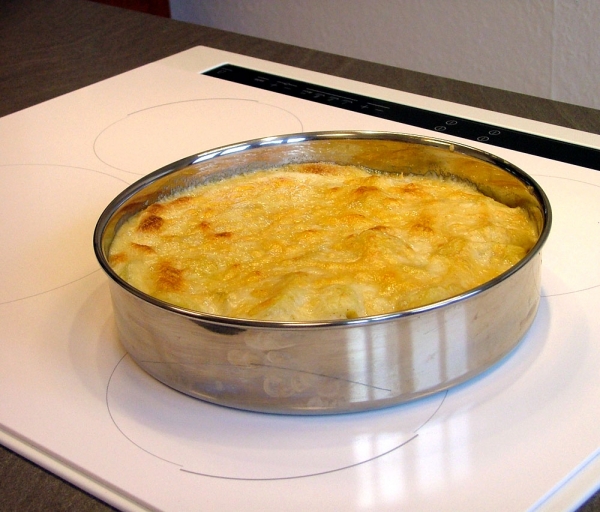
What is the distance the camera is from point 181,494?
587mm

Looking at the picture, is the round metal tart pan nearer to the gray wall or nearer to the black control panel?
the black control panel

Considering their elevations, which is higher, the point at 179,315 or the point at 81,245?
the point at 179,315

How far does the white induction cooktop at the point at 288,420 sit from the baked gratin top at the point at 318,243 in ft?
0.26

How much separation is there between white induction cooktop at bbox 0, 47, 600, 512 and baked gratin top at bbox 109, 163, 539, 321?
0.08 m

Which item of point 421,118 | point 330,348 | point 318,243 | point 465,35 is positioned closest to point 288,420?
point 330,348

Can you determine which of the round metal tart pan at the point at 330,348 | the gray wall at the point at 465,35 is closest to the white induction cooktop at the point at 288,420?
the round metal tart pan at the point at 330,348

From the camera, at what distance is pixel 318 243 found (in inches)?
32.4

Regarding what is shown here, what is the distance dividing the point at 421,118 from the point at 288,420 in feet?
2.34

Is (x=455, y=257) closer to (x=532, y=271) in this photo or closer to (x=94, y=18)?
(x=532, y=271)

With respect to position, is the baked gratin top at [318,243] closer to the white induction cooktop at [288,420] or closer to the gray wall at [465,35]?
the white induction cooktop at [288,420]

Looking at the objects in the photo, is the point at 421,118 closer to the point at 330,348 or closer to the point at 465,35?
the point at 330,348

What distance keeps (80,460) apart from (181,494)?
3.8 inches

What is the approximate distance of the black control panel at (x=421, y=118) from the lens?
1107 millimetres

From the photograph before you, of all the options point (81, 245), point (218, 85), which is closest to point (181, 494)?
point (81, 245)
